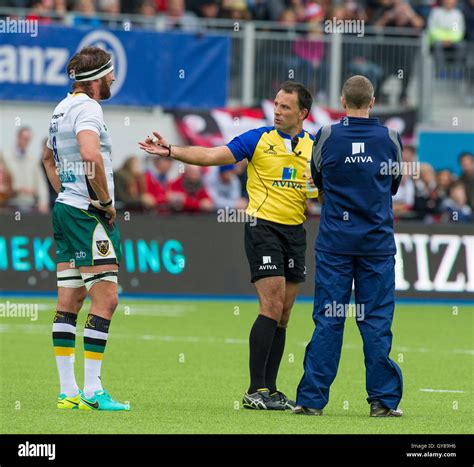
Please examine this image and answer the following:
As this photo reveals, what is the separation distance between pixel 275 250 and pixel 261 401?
113 centimetres

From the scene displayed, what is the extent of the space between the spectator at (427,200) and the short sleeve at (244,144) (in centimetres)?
1304

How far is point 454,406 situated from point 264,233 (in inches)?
77.4

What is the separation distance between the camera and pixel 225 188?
23.7m

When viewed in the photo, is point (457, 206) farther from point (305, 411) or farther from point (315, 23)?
point (305, 411)

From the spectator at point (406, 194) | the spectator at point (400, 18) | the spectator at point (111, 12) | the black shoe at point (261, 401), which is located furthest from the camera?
the spectator at point (400, 18)

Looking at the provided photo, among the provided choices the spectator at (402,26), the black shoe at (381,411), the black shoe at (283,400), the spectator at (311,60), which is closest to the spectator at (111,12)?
the spectator at (311,60)

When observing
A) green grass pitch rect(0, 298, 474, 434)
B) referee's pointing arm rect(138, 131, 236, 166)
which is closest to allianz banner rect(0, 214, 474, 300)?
green grass pitch rect(0, 298, 474, 434)

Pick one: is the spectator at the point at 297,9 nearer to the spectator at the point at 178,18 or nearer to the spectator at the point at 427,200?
the spectator at the point at 178,18

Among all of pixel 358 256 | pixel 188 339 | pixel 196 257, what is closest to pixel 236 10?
pixel 196 257

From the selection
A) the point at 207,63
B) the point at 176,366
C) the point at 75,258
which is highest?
the point at 207,63

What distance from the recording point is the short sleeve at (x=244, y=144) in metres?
10.1
